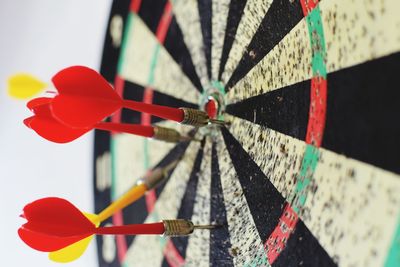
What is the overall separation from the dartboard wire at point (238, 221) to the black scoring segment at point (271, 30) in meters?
0.10

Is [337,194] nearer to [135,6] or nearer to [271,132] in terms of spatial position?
[271,132]

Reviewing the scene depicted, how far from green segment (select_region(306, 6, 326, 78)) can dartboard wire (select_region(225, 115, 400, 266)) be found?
7cm

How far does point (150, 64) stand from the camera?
2.80ft

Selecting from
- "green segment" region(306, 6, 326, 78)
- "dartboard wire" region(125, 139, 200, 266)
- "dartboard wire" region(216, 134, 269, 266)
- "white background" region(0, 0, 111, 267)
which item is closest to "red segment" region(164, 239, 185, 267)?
"dartboard wire" region(125, 139, 200, 266)

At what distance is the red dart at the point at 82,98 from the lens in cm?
51

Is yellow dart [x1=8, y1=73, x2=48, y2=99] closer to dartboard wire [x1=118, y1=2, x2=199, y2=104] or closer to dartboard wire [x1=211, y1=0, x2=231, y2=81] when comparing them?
dartboard wire [x1=118, y1=2, x2=199, y2=104]

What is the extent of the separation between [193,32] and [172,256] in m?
0.30

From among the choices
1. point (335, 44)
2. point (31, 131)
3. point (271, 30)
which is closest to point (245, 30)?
point (271, 30)

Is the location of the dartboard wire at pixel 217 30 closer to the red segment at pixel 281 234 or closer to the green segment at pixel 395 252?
the red segment at pixel 281 234

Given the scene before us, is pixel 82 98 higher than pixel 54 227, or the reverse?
pixel 82 98

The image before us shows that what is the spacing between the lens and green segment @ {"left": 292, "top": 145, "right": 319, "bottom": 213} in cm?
49

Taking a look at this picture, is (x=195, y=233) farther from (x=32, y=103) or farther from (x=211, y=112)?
(x=32, y=103)

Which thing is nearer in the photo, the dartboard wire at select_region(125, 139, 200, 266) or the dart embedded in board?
the dart embedded in board

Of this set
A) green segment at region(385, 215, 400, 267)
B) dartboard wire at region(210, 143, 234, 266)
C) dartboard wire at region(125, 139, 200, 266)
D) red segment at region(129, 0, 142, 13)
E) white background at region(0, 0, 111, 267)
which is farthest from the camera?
white background at region(0, 0, 111, 267)
